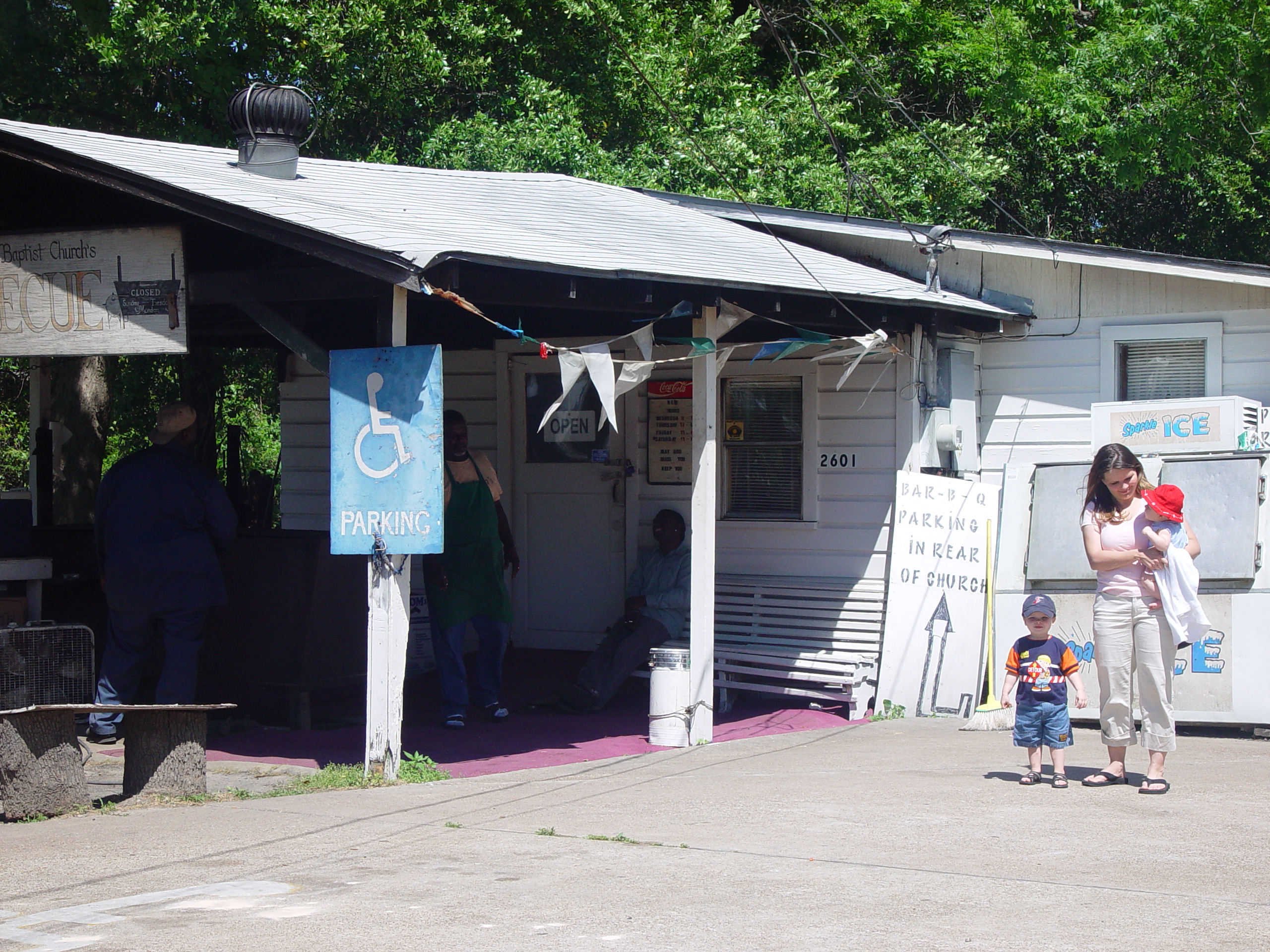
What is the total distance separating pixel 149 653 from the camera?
7934mm

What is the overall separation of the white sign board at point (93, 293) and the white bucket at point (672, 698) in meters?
3.27

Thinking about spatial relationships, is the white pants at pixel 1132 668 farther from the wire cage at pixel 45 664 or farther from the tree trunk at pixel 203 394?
the tree trunk at pixel 203 394

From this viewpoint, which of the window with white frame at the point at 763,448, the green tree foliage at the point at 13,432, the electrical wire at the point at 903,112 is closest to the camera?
the window with white frame at the point at 763,448

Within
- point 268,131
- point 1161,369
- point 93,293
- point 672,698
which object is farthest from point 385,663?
point 1161,369

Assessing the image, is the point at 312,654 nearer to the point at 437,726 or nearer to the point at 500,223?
the point at 437,726

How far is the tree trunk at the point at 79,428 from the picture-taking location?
15.1 metres

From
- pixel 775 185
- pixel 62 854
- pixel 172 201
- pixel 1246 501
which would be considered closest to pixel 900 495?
pixel 1246 501

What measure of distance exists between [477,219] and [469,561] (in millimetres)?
2145

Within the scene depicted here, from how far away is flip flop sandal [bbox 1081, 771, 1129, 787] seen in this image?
22.2 ft

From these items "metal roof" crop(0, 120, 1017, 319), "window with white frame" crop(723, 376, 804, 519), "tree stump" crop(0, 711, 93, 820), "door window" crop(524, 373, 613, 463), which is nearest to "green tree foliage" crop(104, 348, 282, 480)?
"door window" crop(524, 373, 613, 463)

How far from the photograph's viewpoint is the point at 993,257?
10.4 metres

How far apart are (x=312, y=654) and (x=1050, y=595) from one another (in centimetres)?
469

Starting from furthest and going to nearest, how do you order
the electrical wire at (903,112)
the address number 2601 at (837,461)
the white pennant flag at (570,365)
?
the electrical wire at (903,112)
the address number 2601 at (837,461)
the white pennant flag at (570,365)

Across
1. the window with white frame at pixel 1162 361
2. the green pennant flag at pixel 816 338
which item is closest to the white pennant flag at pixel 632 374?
the green pennant flag at pixel 816 338
